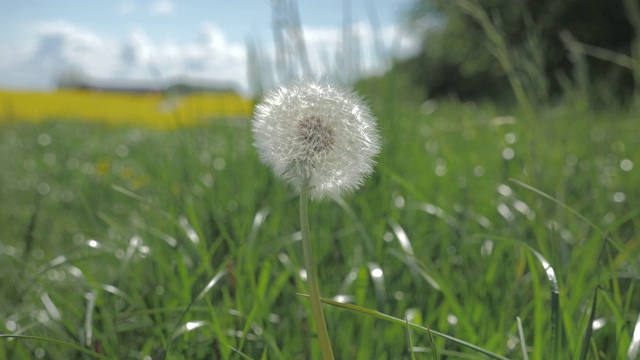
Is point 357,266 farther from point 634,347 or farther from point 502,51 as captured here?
point 634,347

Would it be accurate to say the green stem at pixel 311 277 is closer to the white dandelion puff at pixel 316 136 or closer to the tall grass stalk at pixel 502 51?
the white dandelion puff at pixel 316 136

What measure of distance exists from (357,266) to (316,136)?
1.04 m

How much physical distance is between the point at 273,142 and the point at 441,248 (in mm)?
1358

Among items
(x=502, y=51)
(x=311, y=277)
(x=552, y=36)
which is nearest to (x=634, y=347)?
(x=311, y=277)

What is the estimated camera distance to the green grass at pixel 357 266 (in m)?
1.32

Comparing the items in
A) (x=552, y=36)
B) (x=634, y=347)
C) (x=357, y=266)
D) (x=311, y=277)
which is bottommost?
(x=552, y=36)

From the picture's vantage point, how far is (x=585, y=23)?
1792cm

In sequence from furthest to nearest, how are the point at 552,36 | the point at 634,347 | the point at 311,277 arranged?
the point at 552,36 < the point at 634,347 < the point at 311,277

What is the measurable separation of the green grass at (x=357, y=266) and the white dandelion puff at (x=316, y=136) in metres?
0.20

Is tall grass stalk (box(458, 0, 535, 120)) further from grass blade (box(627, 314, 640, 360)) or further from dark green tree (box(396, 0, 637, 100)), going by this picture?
dark green tree (box(396, 0, 637, 100))

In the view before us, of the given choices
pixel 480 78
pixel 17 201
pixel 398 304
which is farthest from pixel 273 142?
pixel 480 78

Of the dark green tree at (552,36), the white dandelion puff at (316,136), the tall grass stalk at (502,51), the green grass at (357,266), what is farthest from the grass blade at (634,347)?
the dark green tree at (552,36)

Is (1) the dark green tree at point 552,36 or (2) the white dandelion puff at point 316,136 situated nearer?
(2) the white dandelion puff at point 316,136

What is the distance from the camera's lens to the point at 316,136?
2.47ft
